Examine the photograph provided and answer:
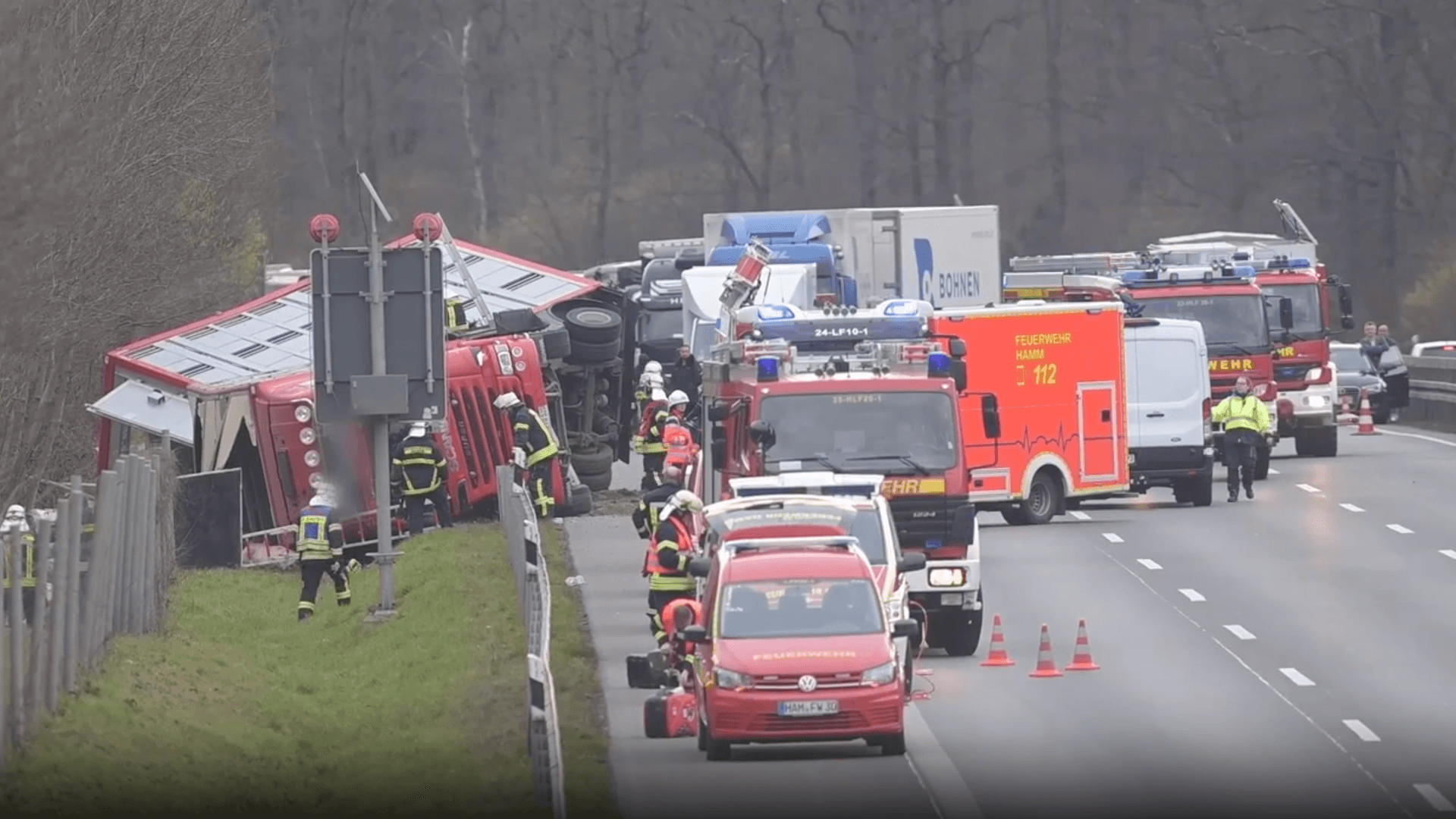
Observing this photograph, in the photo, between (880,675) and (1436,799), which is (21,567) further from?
(1436,799)

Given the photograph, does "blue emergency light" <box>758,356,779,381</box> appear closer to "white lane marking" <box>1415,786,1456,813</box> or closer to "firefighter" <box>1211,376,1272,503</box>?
"white lane marking" <box>1415,786,1456,813</box>

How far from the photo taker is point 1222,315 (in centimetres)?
3588

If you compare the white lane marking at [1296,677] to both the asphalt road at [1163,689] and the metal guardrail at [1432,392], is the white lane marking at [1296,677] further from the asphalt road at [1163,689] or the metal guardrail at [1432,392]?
the metal guardrail at [1432,392]

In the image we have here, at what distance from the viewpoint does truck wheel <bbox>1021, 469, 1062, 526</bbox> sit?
97.5 ft

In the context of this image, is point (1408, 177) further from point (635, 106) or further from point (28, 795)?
point (28, 795)

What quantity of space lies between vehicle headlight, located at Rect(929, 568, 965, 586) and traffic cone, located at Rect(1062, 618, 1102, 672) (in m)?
1.04

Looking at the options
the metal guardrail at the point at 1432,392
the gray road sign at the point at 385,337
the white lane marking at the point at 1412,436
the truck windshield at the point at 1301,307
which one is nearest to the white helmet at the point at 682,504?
the gray road sign at the point at 385,337

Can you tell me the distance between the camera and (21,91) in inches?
976

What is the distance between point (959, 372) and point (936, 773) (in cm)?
902

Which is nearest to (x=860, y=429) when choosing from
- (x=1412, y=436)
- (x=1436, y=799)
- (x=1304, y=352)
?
(x=1436, y=799)

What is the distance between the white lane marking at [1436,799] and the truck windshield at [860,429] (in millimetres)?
7034

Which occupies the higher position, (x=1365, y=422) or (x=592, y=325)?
(x=592, y=325)

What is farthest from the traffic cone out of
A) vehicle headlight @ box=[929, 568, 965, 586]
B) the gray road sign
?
the gray road sign

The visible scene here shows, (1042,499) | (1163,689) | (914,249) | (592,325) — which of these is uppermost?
(914,249)
